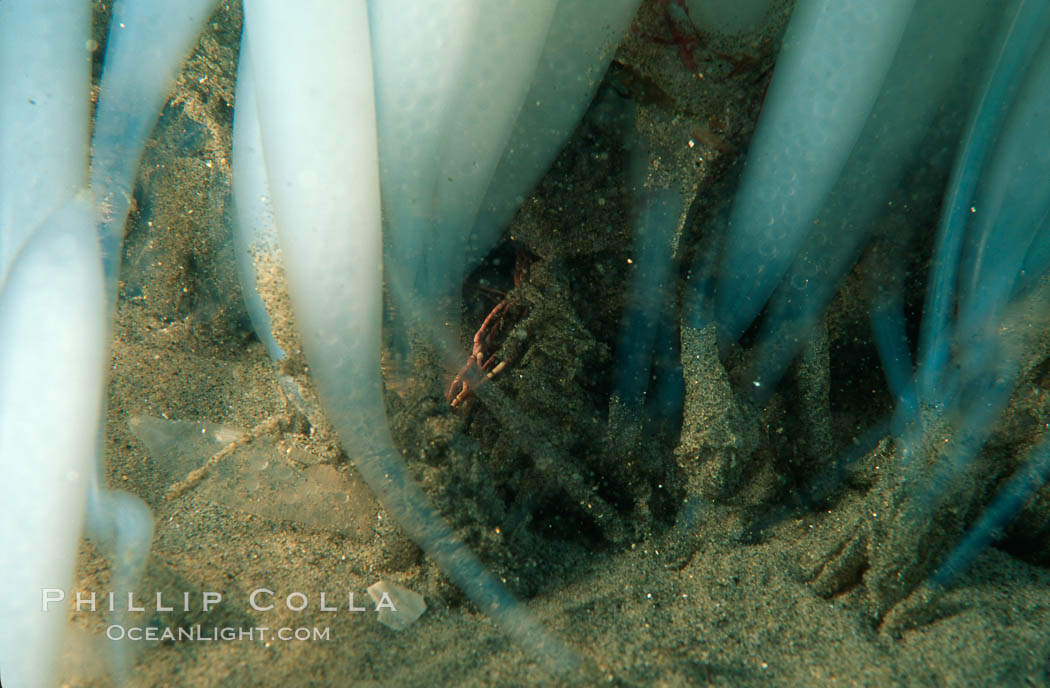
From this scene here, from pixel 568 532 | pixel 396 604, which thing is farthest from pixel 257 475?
pixel 568 532

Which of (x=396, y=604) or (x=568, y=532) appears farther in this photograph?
(x=568, y=532)

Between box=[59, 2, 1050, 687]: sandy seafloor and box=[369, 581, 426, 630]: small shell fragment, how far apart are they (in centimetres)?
Answer: 2

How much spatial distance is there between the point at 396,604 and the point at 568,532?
0.48 m

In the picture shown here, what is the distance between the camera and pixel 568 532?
1467 mm

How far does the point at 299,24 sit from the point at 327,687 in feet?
3.88

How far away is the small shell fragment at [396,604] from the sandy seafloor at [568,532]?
2 cm

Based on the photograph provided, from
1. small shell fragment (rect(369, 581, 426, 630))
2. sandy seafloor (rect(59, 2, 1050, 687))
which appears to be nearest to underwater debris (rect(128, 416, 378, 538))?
sandy seafloor (rect(59, 2, 1050, 687))

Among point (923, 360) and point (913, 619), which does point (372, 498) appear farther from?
point (923, 360)

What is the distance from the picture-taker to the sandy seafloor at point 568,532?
102 cm

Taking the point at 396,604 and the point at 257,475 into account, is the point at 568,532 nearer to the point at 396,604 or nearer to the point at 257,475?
the point at 396,604

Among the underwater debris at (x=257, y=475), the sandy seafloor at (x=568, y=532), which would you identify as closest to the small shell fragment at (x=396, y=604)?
the sandy seafloor at (x=568, y=532)

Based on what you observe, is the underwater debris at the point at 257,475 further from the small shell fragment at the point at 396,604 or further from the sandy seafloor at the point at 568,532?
the small shell fragment at the point at 396,604

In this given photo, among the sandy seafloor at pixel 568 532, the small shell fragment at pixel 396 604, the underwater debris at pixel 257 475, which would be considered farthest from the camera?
the underwater debris at pixel 257 475

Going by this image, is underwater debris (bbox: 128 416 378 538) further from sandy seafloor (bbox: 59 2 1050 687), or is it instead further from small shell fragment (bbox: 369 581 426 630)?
small shell fragment (bbox: 369 581 426 630)
